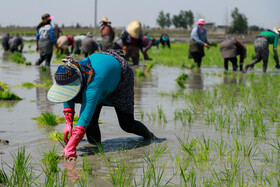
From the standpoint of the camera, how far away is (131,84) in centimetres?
480

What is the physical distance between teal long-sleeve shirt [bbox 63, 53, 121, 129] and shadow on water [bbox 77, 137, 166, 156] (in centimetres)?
45

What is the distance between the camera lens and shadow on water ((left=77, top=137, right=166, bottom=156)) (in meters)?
4.69

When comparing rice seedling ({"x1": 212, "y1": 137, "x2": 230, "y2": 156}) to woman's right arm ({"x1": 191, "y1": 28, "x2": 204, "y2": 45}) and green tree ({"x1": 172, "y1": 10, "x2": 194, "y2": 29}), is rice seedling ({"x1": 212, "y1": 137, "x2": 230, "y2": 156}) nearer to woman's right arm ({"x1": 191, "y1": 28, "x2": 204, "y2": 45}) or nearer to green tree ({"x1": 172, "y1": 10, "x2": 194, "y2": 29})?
woman's right arm ({"x1": 191, "y1": 28, "x2": 204, "y2": 45})

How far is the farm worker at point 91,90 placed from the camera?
4203mm

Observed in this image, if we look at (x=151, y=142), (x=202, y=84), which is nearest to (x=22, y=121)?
(x=151, y=142)

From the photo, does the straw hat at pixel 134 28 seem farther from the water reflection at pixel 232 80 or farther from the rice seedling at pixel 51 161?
the rice seedling at pixel 51 161

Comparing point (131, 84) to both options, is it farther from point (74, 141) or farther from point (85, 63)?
point (74, 141)

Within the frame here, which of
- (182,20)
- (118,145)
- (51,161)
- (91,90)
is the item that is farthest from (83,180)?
(182,20)

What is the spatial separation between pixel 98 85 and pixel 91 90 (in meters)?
0.07

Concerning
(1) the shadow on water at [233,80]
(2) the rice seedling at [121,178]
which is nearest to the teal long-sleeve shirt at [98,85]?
(2) the rice seedling at [121,178]

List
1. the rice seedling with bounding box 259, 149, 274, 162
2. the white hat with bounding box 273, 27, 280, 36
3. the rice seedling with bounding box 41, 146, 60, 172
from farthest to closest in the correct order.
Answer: the white hat with bounding box 273, 27, 280, 36 → the rice seedling with bounding box 259, 149, 274, 162 → the rice seedling with bounding box 41, 146, 60, 172

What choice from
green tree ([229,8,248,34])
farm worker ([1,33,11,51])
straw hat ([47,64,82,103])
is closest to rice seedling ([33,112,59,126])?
straw hat ([47,64,82,103])

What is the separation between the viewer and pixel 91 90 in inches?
169

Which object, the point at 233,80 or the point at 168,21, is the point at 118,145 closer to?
the point at 233,80
